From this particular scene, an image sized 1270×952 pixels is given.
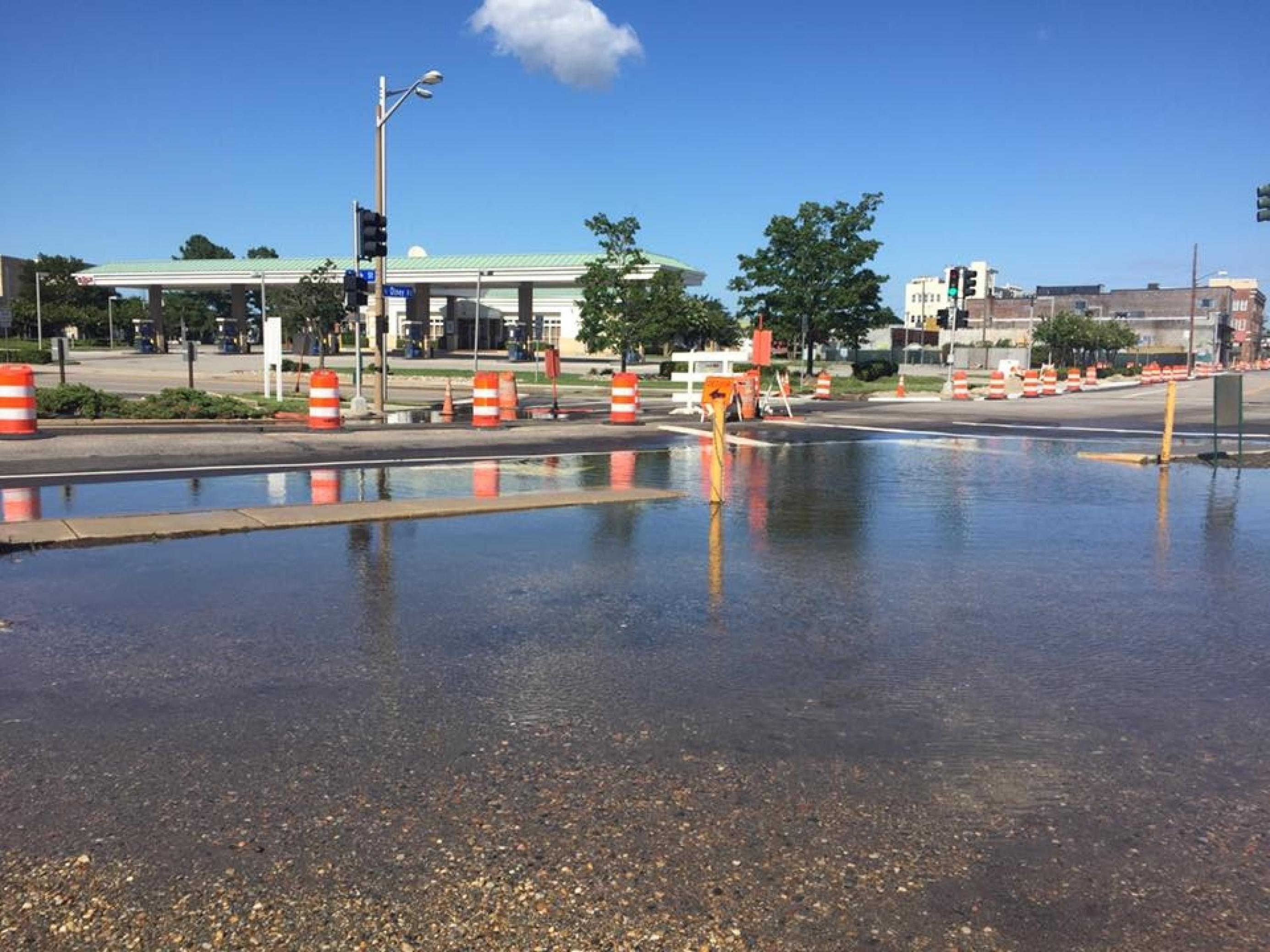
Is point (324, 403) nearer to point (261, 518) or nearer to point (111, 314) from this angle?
point (261, 518)

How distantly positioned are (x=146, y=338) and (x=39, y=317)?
1096cm

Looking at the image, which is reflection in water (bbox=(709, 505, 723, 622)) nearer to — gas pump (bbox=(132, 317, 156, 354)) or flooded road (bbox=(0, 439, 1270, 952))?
flooded road (bbox=(0, 439, 1270, 952))

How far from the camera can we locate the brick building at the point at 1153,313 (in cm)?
13975

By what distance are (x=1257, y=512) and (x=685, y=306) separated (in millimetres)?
41907

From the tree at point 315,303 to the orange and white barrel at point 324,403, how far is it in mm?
32965

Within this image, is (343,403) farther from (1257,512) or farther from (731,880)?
(731,880)

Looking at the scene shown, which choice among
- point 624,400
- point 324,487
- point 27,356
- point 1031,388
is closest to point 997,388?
point 1031,388

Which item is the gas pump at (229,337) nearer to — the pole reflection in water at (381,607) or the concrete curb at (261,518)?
the concrete curb at (261,518)

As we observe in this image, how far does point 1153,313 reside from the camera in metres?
150

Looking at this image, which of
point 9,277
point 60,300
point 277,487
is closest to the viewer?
point 277,487

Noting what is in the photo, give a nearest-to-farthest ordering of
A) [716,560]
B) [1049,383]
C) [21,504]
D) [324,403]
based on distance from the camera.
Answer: [716,560], [21,504], [324,403], [1049,383]

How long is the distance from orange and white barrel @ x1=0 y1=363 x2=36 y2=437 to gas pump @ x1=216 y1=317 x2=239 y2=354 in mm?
58265

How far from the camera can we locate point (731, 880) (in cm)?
334

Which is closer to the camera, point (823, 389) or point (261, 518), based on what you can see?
point (261, 518)
